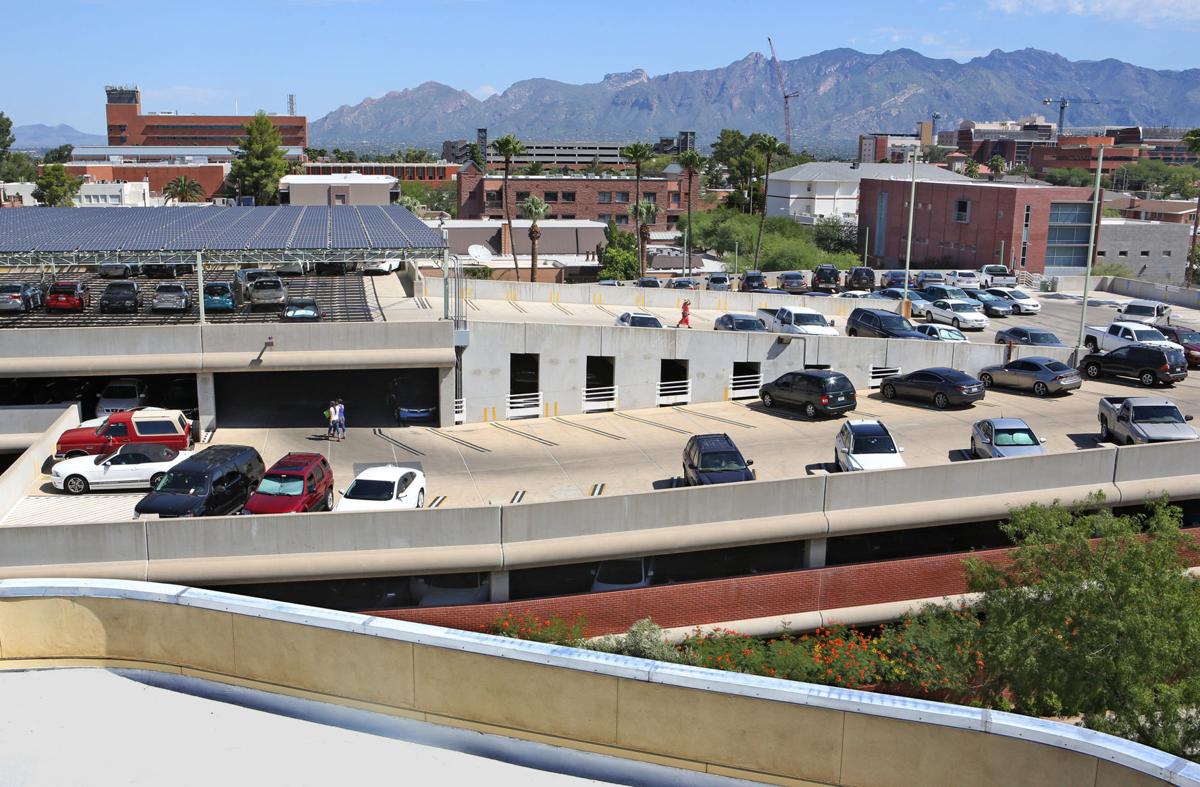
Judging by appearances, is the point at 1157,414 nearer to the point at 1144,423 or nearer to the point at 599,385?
the point at 1144,423

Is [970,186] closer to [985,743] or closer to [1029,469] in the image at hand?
[1029,469]

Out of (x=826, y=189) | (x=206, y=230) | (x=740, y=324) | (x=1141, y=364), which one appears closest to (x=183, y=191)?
(x=826, y=189)

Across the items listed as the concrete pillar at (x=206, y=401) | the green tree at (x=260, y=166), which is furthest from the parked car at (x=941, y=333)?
the green tree at (x=260, y=166)

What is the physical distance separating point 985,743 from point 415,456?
A: 2389cm

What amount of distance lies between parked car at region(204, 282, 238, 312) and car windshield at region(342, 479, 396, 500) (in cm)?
1651

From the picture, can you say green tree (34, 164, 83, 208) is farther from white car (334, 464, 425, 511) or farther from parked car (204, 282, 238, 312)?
white car (334, 464, 425, 511)

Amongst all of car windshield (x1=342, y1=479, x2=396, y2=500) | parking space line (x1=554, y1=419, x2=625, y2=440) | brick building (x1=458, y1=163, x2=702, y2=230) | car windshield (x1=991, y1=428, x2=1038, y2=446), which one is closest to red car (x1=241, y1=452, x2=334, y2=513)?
car windshield (x1=342, y1=479, x2=396, y2=500)

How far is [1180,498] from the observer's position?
28516 mm

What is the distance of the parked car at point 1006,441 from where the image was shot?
2933 centimetres

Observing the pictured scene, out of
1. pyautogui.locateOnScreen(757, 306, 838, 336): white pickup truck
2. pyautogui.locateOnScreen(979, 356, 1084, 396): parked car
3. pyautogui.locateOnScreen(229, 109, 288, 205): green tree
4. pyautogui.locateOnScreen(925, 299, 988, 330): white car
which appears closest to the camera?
pyautogui.locateOnScreen(979, 356, 1084, 396): parked car

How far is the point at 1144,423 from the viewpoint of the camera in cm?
3120

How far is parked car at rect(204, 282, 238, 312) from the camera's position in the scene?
39.6 metres

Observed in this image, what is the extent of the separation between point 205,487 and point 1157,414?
2560 centimetres

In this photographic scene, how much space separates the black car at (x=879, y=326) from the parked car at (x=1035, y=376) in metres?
3.71
